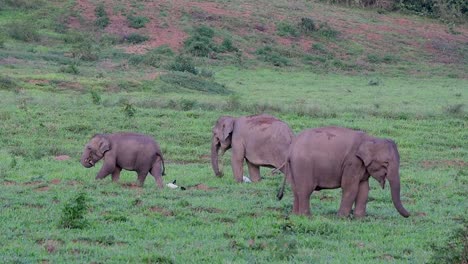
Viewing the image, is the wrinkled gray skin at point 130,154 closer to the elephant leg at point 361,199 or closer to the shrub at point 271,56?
the elephant leg at point 361,199

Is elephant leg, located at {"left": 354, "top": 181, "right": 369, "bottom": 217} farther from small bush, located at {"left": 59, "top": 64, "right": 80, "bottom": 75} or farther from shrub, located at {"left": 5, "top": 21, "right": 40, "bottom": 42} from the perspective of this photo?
shrub, located at {"left": 5, "top": 21, "right": 40, "bottom": 42}

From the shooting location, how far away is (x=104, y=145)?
1505 centimetres

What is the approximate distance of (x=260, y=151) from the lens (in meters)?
16.0

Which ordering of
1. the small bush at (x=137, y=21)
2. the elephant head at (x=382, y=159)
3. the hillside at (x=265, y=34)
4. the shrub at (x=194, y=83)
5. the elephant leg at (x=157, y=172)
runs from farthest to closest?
the small bush at (x=137, y=21), the hillside at (x=265, y=34), the shrub at (x=194, y=83), the elephant leg at (x=157, y=172), the elephant head at (x=382, y=159)

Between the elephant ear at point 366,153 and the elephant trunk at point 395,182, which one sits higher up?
the elephant ear at point 366,153

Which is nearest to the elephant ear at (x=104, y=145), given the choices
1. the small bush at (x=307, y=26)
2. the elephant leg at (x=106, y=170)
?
the elephant leg at (x=106, y=170)

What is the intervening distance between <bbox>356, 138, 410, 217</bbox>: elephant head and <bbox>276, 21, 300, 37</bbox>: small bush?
1505 inches

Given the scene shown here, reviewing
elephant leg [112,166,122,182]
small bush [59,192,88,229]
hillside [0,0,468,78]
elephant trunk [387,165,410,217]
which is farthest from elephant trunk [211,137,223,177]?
hillside [0,0,468,78]

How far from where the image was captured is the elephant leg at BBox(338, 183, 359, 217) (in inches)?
478

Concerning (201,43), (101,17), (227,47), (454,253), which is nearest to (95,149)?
(454,253)

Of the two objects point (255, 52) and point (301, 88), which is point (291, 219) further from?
point (255, 52)

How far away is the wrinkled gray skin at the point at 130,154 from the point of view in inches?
591

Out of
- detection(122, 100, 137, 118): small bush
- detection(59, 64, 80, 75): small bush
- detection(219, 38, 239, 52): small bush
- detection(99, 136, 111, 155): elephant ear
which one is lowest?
detection(219, 38, 239, 52): small bush

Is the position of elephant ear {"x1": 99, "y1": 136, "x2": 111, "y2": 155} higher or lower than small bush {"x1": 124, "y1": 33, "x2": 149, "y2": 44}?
higher
